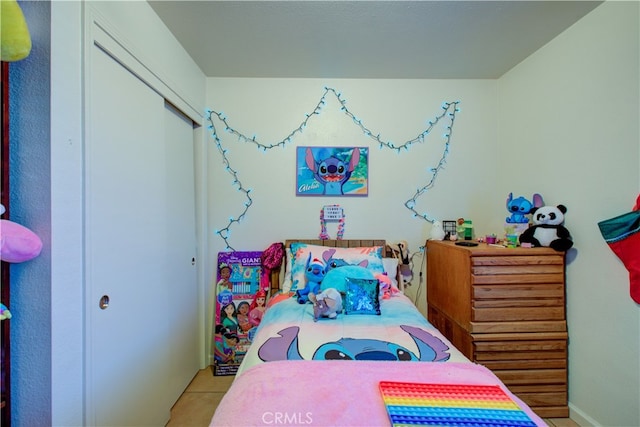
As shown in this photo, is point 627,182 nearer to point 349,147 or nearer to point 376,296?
point 376,296

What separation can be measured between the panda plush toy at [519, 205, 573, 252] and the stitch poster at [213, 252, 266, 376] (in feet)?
7.04

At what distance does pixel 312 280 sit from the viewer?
1.96 m

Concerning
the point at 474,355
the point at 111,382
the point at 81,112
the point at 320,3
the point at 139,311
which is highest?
the point at 320,3

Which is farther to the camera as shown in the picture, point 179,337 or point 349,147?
point 349,147

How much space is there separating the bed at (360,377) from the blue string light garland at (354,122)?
40.8 inches

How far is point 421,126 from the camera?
254cm

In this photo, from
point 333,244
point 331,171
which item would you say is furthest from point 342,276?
point 331,171

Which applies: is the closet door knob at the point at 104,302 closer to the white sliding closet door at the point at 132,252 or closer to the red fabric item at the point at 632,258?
the white sliding closet door at the point at 132,252

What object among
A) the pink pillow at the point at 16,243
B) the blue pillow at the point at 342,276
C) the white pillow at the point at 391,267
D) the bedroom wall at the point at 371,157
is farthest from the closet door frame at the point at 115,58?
the white pillow at the point at 391,267

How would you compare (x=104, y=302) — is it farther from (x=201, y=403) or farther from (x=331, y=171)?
(x=331, y=171)

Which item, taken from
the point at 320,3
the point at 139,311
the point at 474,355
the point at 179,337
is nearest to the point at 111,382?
the point at 139,311

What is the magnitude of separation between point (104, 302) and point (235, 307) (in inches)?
49.2

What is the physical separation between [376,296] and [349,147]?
136 cm

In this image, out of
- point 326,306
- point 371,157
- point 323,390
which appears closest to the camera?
point 323,390
